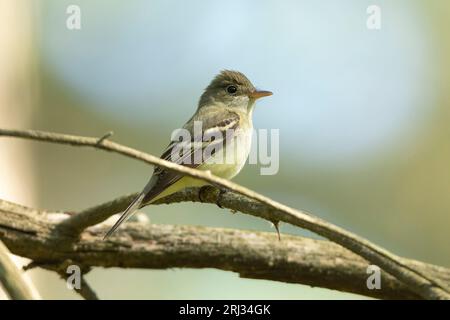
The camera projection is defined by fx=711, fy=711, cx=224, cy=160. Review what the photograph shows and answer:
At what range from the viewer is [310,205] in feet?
33.7

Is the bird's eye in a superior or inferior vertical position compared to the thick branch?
superior

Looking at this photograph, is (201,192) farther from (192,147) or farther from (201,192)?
(192,147)

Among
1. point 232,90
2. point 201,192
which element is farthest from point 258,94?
point 201,192

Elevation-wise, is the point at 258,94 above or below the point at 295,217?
above

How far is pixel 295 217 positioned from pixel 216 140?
9.26 ft

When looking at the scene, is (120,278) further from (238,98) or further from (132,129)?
(238,98)

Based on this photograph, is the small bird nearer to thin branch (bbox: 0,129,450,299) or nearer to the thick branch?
the thick branch

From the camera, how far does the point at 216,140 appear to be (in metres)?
5.74

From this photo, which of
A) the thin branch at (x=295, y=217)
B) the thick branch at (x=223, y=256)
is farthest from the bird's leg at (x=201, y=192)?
the thin branch at (x=295, y=217)

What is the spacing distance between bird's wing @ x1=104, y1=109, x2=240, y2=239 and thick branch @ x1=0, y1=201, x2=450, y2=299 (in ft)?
0.55

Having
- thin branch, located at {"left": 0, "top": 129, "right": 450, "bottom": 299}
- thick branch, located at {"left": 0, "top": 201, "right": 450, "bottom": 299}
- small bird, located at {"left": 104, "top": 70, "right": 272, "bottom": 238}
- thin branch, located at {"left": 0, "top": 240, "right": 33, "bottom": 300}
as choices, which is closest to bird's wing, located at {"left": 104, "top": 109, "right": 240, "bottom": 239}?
small bird, located at {"left": 104, "top": 70, "right": 272, "bottom": 238}

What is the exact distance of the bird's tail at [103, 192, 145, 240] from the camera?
4328mm
